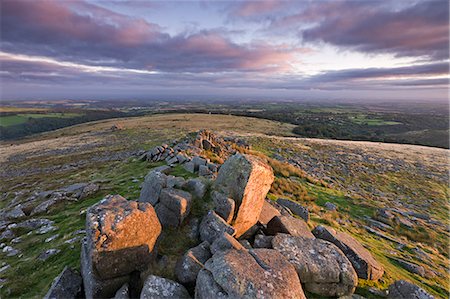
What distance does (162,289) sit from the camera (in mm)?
6293

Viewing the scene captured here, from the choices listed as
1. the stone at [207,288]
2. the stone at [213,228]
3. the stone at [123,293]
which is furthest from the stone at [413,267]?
the stone at [123,293]

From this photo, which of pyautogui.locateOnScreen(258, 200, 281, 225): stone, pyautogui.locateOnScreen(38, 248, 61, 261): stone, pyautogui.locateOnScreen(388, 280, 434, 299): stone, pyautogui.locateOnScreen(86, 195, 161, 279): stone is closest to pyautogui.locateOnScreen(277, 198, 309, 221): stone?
pyautogui.locateOnScreen(258, 200, 281, 225): stone

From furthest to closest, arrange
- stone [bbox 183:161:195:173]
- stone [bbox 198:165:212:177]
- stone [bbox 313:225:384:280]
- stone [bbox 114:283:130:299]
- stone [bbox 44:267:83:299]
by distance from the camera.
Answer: stone [bbox 183:161:195:173] < stone [bbox 198:165:212:177] < stone [bbox 313:225:384:280] < stone [bbox 44:267:83:299] < stone [bbox 114:283:130:299]

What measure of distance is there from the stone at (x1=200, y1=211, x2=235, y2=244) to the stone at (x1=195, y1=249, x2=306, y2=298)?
1.43m

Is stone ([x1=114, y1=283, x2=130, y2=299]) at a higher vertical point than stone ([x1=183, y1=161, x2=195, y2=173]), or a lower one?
lower

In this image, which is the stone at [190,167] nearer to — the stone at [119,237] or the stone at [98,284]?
the stone at [119,237]

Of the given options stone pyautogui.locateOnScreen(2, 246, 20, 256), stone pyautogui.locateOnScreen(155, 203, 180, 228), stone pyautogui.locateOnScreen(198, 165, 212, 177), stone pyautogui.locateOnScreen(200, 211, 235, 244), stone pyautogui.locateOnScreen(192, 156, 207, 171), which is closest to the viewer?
stone pyautogui.locateOnScreen(200, 211, 235, 244)

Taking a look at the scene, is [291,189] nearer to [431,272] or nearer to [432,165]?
[431,272]

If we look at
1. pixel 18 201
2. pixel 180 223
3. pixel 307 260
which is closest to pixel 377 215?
pixel 307 260

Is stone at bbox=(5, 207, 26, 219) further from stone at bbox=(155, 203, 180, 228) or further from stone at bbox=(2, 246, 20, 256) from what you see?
stone at bbox=(155, 203, 180, 228)

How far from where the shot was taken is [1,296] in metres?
7.90

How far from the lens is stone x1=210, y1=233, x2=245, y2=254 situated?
7363 millimetres

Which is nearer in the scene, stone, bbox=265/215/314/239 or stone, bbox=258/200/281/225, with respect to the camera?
stone, bbox=265/215/314/239

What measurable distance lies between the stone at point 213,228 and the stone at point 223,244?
22.6 inches
